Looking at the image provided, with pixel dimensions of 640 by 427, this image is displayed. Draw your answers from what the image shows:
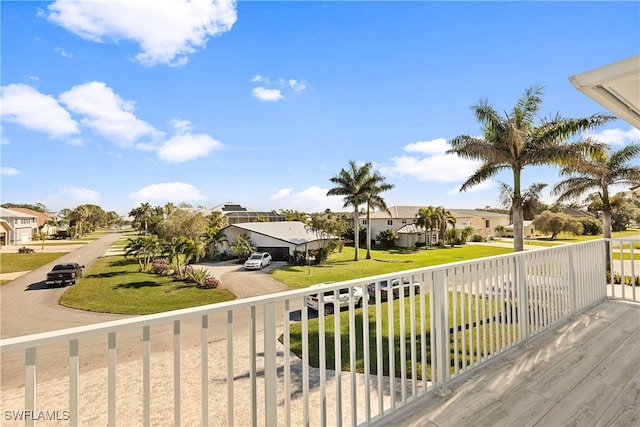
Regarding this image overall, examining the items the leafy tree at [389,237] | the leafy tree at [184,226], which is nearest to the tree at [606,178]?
the leafy tree at [389,237]

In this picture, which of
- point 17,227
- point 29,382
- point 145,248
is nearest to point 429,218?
point 145,248

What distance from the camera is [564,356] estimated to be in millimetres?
2830

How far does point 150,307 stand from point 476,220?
40.8 m

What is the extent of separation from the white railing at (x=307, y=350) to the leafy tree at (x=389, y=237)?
27.2m

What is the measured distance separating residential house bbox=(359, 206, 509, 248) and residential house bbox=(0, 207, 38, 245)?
136 feet

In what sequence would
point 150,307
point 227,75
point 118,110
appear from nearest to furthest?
point 150,307 < point 227,75 < point 118,110

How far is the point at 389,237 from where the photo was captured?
3462 centimetres

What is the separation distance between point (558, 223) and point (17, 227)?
65.4 m

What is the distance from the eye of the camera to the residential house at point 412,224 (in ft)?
114

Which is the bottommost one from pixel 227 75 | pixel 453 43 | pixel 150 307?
pixel 150 307

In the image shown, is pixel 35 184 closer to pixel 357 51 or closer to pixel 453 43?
pixel 357 51

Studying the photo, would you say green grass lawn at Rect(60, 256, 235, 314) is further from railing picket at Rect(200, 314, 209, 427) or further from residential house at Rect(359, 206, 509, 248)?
residential house at Rect(359, 206, 509, 248)

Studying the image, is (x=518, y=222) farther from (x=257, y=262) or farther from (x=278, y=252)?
(x=278, y=252)

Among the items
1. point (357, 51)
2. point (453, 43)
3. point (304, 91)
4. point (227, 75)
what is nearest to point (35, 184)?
point (227, 75)
